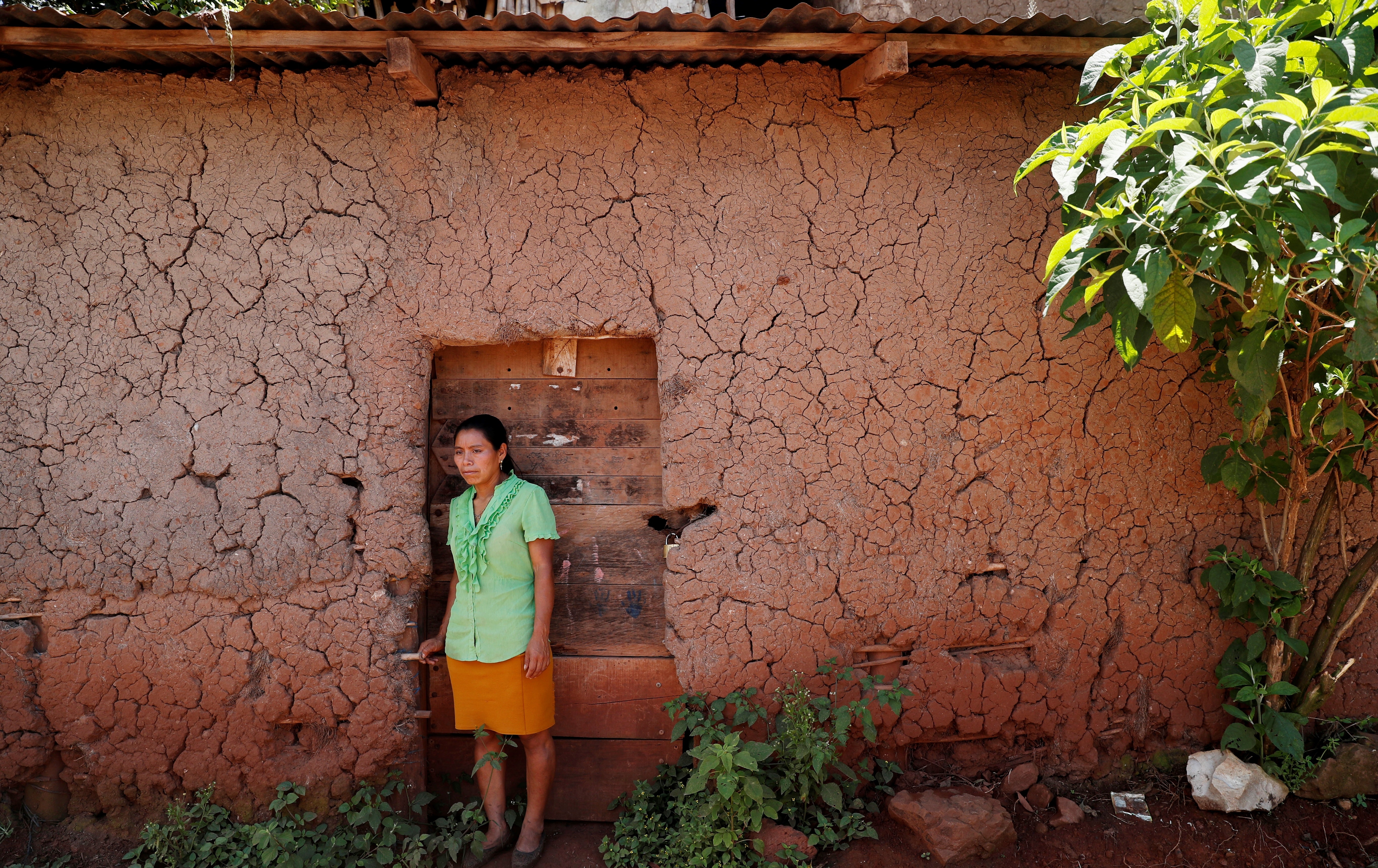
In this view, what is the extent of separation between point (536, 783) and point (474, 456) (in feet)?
4.43

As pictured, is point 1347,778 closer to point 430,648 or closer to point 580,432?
point 580,432

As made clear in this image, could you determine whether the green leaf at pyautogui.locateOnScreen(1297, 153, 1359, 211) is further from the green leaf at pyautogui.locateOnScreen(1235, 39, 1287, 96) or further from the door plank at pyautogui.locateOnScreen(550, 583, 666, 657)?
the door plank at pyautogui.locateOnScreen(550, 583, 666, 657)

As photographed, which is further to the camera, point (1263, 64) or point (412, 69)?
point (412, 69)

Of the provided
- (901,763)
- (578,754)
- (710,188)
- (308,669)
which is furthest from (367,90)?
(901,763)

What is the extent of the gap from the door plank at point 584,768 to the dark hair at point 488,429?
4.18ft

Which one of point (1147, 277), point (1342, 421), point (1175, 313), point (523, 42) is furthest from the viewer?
point (523, 42)

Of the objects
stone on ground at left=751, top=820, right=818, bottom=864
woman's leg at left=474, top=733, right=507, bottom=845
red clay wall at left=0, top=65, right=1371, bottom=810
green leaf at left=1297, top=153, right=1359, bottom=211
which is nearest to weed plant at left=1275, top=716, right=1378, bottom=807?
red clay wall at left=0, top=65, right=1371, bottom=810

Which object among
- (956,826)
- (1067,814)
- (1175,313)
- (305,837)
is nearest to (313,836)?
(305,837)

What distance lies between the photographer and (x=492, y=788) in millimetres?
3084

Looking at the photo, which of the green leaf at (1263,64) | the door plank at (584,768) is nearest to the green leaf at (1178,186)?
the green leaf at (1263,64)

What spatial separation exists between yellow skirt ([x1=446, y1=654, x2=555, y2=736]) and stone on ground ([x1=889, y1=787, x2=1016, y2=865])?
1.46 m

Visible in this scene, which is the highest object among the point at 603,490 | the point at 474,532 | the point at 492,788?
the point at 603,490

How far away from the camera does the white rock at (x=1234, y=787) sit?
9.61 ft

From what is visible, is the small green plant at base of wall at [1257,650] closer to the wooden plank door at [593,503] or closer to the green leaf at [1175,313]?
the green leaf at [1175,313]
